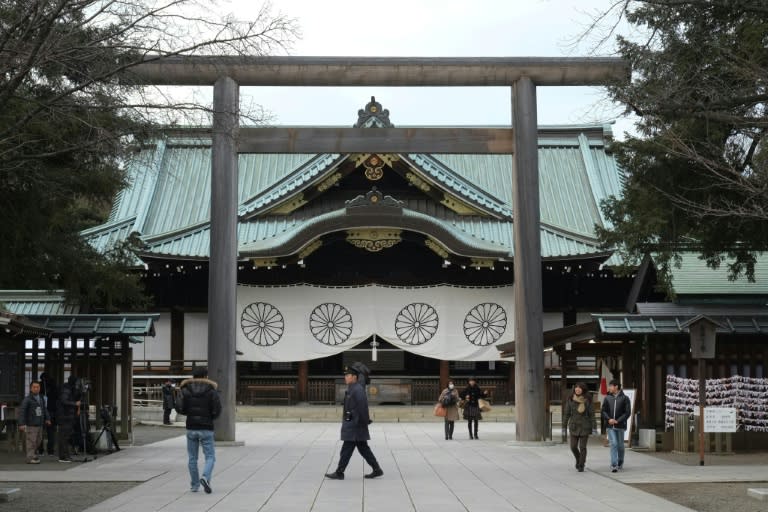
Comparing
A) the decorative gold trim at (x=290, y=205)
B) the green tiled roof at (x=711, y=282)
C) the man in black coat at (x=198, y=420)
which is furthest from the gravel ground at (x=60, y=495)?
the decorative gold trim at (x=290, y=205)

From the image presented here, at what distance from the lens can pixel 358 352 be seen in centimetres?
3312

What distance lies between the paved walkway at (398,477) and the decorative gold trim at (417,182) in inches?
428

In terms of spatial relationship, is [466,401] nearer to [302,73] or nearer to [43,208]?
[302,73]

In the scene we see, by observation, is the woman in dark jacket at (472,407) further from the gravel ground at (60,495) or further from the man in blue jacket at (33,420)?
the gravel ground at (60,495)

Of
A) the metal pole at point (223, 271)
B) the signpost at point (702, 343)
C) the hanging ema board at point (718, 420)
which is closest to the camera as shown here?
the signpost at point (702, 343)

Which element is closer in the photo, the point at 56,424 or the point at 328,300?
the point at 56,424

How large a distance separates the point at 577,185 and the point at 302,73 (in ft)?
56.6

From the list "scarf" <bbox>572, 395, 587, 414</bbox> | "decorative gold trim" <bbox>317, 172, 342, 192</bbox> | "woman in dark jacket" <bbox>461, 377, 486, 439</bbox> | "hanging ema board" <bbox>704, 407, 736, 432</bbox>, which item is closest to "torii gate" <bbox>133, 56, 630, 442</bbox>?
"woman in dark jacket" <bbox>461, 377, 486, 439</bbox>

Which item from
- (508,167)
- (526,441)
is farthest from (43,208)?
(508,167)

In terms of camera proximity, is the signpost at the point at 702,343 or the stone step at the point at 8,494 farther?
the signpost at the point at 702,343

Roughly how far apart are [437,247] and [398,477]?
52.7 ft

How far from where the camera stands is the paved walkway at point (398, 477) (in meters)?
11.8

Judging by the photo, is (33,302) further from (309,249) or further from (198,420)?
(198,420)

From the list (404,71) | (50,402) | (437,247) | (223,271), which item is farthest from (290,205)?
(50,402)
